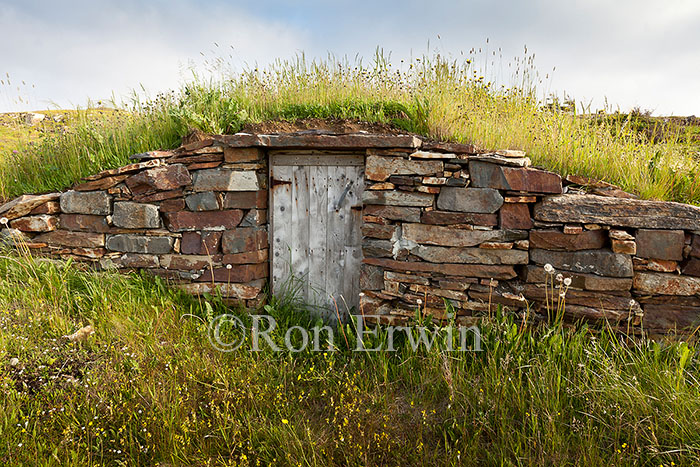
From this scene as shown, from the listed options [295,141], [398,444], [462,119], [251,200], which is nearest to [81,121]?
[251,200]

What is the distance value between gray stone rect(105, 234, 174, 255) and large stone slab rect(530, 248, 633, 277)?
378 cm

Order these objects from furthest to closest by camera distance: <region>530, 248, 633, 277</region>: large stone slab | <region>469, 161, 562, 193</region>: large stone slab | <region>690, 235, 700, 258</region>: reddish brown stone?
<region>469, 161, 562, 193</region>: large stone slab, <region>530, 248, 633, 277</region>: large stone slab, <region>690, 235, 700, 258</region>: reddish brown stone

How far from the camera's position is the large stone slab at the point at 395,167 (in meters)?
3.96

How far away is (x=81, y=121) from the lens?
18.2 feet

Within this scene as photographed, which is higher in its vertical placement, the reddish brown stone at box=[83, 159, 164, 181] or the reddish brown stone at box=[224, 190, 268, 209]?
the reddish brown stone at box=[83, 159, 164, 181]

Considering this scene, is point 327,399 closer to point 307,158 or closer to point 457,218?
point 457,218

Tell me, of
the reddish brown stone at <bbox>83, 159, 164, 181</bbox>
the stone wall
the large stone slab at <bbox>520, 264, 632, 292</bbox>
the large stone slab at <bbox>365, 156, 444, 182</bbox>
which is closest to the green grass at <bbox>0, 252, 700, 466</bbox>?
the large stone slab at <bbox>520, 264, 632, 292</bbox>

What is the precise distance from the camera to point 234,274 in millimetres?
4465

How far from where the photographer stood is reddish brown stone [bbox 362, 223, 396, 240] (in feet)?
13.6

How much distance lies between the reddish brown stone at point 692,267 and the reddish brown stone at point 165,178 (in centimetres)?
476

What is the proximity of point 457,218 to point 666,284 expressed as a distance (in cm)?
187

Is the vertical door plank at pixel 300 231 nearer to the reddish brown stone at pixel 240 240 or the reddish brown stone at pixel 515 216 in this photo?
the reddish brown stone at pixel 240 240

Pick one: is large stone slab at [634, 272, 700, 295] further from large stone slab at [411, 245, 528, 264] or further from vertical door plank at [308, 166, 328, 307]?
vertical door plank at [308, 166, 328, 307]

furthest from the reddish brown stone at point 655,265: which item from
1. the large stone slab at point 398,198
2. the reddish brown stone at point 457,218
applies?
the large stone slab at point 398,198
